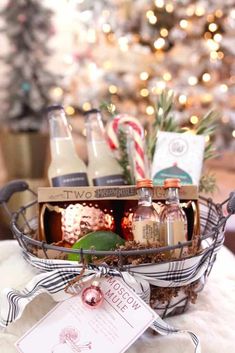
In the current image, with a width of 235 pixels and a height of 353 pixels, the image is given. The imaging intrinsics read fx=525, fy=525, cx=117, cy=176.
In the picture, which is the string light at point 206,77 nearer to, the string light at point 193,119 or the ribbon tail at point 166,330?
the string light at point 193,119

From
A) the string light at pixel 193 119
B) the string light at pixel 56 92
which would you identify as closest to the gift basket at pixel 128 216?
the string light at pixel 193 119

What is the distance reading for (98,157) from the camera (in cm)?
101

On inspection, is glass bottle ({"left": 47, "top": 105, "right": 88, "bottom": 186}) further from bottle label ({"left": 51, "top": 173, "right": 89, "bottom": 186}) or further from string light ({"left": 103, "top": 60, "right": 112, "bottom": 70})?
string light ({"left": 103, "top": 60, "right": 112, "bottom": 70})

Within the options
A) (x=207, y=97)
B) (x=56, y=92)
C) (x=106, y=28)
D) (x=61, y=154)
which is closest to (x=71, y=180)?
(x=61, y=154)

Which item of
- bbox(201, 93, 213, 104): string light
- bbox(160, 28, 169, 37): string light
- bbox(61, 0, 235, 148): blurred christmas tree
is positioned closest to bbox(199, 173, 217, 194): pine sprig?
bbox(61, 0, 235, 148): blurred christmas tree

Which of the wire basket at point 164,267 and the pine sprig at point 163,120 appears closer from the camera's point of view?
the wire basket at point 164,267

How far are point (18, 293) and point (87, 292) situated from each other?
0.36 ft

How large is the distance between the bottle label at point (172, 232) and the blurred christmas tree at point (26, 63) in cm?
259

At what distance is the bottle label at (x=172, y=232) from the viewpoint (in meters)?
0.75

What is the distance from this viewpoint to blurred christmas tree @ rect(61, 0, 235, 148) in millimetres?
2809

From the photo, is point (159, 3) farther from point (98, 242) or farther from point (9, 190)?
point (98, 242)

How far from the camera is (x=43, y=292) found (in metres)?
0.70

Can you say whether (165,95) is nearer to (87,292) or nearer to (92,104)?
(87,292)

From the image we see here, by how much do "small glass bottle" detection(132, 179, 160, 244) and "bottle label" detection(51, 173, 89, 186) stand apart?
21cm
